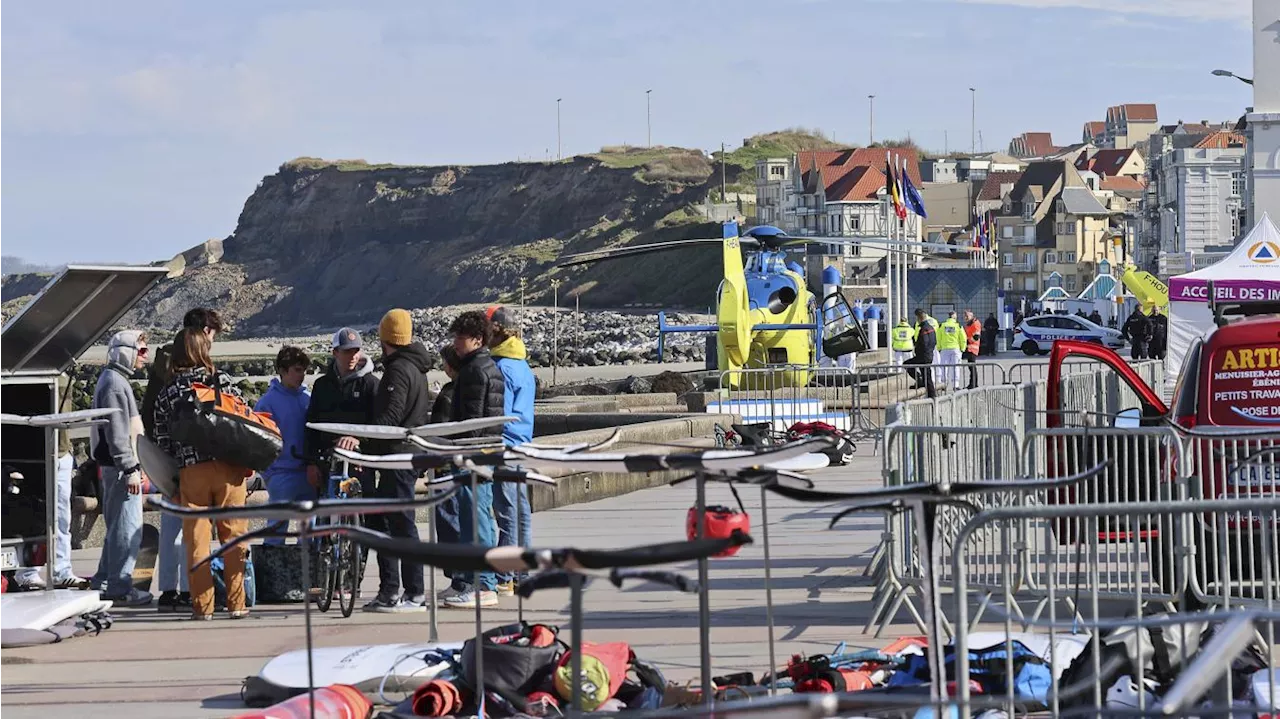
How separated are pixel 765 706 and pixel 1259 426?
7602 millimetres

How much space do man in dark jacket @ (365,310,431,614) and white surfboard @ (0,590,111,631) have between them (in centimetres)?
168

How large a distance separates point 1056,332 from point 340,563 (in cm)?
5841

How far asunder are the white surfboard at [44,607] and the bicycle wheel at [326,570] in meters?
1.29

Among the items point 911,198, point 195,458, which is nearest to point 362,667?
point 195,458

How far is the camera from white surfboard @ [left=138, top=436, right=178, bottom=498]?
11.0 metres

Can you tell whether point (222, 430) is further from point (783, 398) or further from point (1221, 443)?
point (783, 398)

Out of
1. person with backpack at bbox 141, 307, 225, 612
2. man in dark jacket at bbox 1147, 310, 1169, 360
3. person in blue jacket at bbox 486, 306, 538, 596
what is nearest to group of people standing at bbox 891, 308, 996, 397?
man in dark jacket at bbox 1147, 310, 1169, 360

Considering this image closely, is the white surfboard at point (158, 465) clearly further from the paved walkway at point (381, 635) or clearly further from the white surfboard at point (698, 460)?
the white surfboard at point (698, 460)

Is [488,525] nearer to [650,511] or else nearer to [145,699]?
[145,699]

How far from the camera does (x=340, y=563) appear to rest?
11.5m

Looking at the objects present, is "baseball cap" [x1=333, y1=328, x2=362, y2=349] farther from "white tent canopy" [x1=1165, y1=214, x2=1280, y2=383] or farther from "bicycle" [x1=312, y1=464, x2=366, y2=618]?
"white tent canopy" [x1=1165, y1=214, x2=1280, y2=383]

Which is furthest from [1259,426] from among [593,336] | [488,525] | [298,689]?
[593,336]

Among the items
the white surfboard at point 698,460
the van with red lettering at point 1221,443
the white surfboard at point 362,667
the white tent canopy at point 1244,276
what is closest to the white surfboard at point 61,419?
the white surfboard at point 362,667

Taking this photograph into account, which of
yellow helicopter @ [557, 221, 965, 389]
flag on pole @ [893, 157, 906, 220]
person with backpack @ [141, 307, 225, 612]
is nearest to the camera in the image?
person with backpack @ [141, 307, 225, 612]
